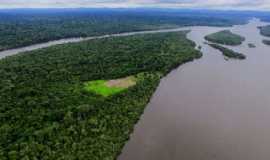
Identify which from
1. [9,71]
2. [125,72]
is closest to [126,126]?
[125,72]

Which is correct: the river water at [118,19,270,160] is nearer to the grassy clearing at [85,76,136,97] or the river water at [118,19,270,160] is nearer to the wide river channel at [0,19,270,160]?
the wide river channel at [0,19,270,160]

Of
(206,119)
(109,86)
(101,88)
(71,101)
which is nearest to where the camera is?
(206,119)

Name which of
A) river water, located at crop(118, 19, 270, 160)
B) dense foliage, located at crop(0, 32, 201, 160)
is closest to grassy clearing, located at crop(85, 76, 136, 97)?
dense foliage, located at crop(0, 32, 201, 160)

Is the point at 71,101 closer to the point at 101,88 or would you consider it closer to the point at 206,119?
the point at 101,88

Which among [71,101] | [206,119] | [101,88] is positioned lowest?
[206,119]

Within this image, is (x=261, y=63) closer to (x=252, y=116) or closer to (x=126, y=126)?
(x=252, y=116)

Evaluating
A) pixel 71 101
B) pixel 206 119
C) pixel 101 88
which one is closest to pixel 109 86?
pixel 101 88
